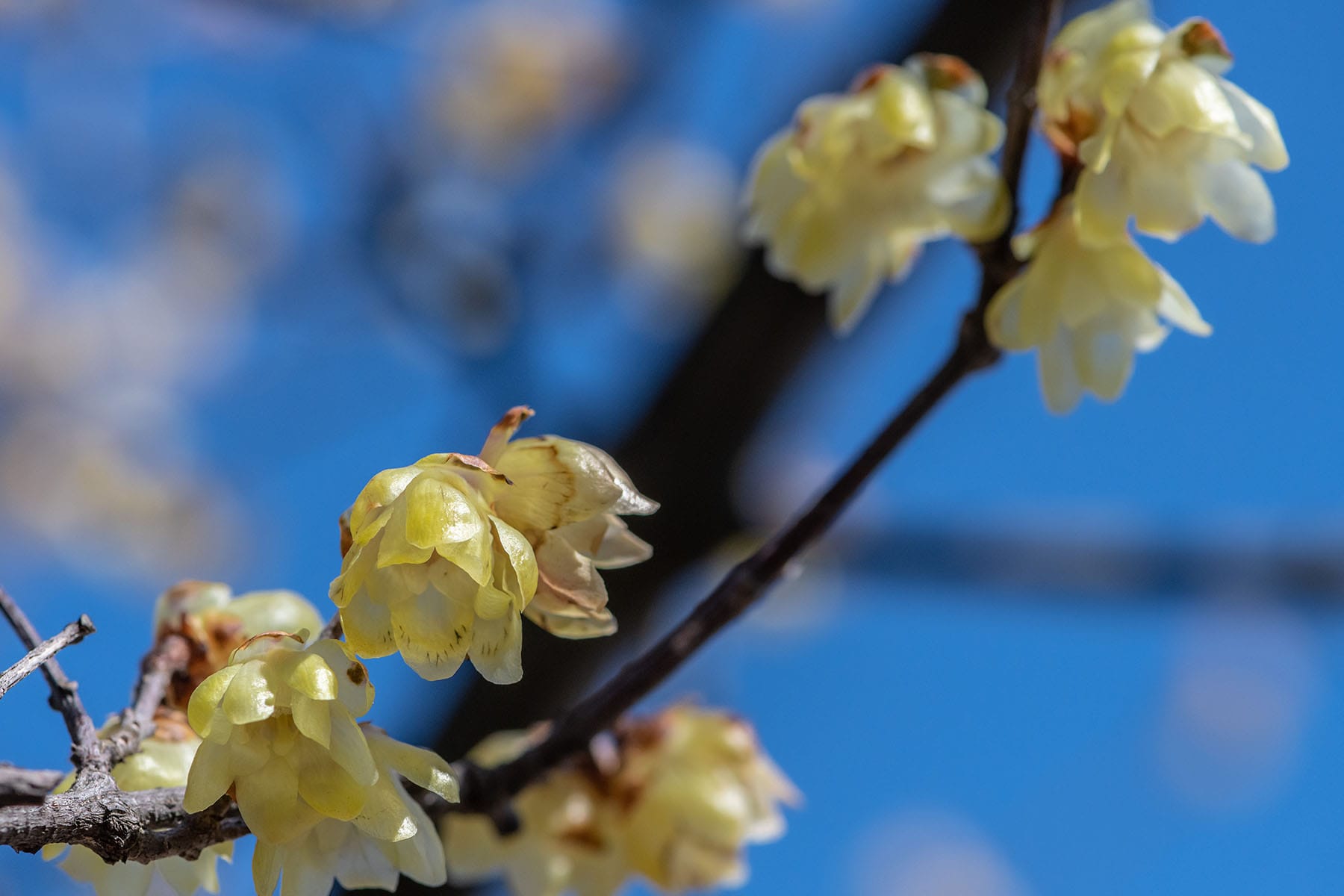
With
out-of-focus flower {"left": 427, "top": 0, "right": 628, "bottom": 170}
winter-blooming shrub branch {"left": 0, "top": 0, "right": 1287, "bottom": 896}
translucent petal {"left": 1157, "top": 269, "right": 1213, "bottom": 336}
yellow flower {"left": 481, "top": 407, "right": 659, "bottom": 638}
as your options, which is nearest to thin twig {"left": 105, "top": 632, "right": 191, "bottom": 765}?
winter-blooming shrub branch {"left": 0, "top": 0, "right": 1287, "bottom": 896}

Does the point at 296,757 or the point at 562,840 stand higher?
the point at 296,757

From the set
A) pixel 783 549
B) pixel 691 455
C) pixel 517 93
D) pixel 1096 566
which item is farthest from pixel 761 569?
pixel 517 93

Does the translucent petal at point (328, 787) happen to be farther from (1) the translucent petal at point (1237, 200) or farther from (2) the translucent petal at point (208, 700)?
(1) the translucent petal at point (1237, 200)

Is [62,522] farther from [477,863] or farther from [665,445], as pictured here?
[477,863]

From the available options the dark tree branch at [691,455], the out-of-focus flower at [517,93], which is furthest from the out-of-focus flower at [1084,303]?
the out-of-focus flower at [517,93]

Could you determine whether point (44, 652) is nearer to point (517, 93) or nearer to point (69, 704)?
point (69, 704)

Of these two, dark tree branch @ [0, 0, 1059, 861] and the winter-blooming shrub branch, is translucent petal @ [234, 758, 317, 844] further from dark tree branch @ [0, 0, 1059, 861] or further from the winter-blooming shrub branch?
dark tree branch @ [0, 0, 1059, 861]

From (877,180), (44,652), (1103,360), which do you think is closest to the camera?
(44,652)
